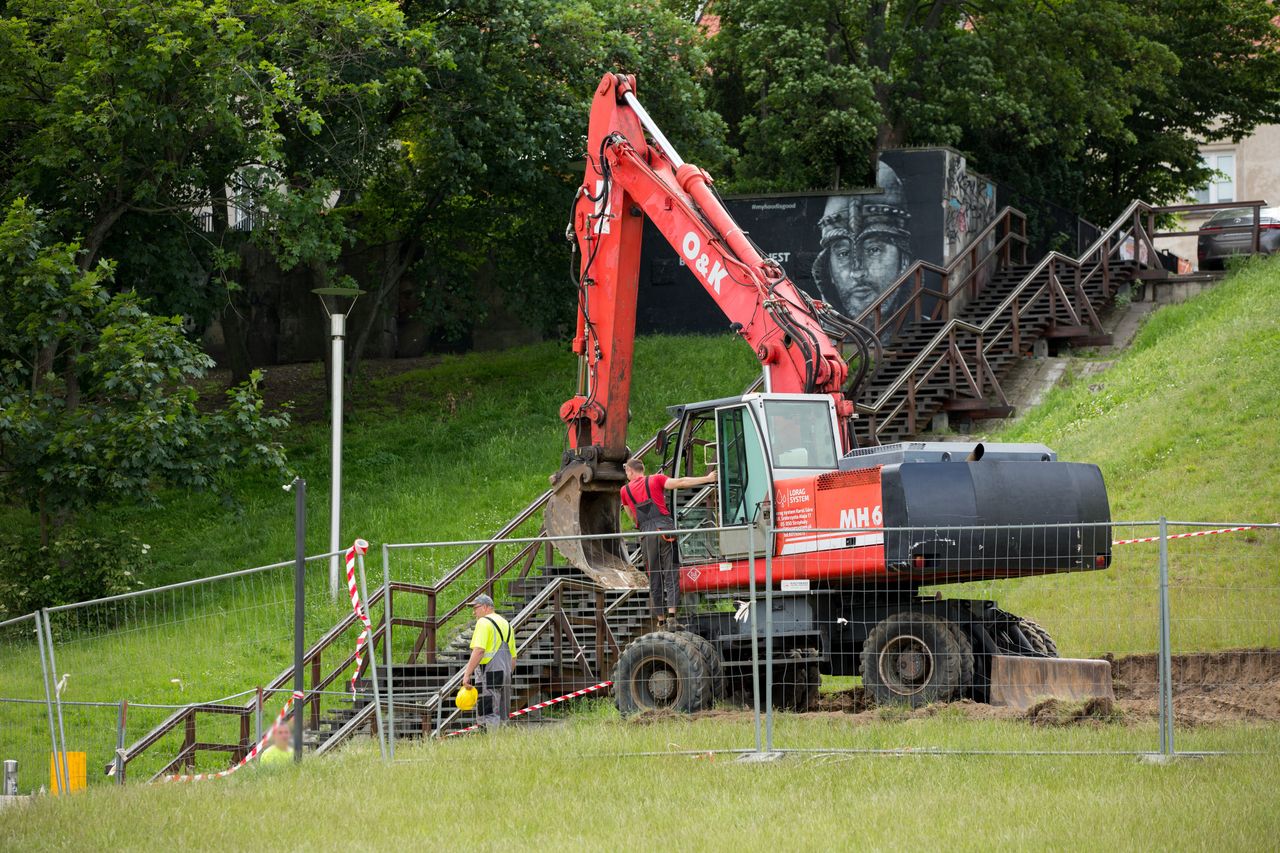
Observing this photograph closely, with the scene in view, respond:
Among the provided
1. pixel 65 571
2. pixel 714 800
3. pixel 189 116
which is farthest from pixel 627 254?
pixel 65 571

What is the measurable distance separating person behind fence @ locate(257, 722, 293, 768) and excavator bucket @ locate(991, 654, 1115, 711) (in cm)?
557

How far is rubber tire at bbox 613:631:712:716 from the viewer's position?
13469 millimetres

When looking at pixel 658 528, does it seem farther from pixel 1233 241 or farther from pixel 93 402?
pixel 1233 241

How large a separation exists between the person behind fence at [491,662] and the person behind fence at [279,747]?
154cm

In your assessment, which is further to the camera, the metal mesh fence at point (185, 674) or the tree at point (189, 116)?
the tree at point (189, 116)

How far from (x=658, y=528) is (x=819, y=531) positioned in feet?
12.8

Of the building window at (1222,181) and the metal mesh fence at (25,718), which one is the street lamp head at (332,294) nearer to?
the metal mesh fence at (25,718)

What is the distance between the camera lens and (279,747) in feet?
42.0

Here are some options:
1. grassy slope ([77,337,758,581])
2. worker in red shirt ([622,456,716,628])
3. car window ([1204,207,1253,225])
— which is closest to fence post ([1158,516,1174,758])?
worker in red shirt ([622,456,716,628])

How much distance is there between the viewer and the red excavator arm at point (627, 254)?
16.4m

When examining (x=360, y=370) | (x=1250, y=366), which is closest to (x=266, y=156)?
(x=360, y=370)

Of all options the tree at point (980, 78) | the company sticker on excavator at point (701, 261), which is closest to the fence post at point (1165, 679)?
the company sticker on excavator at point (701, 261)

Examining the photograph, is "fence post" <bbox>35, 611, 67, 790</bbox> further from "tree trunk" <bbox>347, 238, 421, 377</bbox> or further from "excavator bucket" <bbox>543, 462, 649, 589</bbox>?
"tree trunk" <bbox>347, 238, 421, 377</bbox>

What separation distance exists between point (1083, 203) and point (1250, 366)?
14.5 meters
